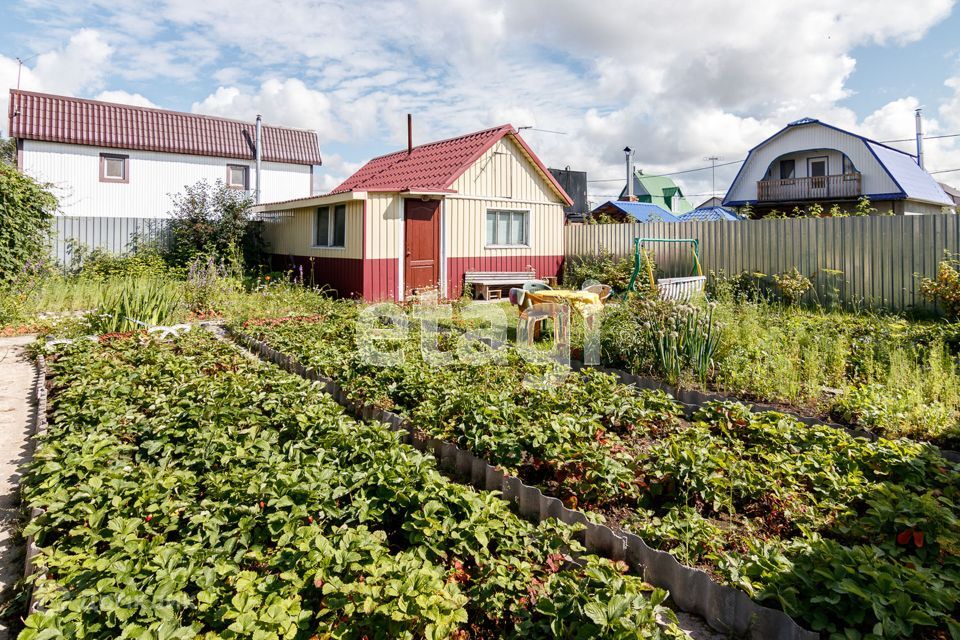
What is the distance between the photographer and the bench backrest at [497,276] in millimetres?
13594

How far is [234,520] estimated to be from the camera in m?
2.72

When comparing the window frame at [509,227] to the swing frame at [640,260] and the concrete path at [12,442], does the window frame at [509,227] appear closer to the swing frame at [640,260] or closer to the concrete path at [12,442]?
the swing frame at [640,260]

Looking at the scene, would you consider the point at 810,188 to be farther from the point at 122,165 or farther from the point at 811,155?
the point at 122,165

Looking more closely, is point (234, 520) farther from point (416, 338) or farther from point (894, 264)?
point (894, 264)

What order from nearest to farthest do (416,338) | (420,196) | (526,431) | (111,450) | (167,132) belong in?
(111,450) < (526,431) < (416,338) < (420,196) < (167,132)

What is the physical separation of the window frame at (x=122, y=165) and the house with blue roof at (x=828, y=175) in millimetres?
26765

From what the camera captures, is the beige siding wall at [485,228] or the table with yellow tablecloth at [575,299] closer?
the table with yellow tablecloth at [575,299]

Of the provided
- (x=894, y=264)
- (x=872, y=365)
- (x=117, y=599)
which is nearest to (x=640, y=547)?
(x=117, y=599)

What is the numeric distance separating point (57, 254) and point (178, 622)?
15.8 metres

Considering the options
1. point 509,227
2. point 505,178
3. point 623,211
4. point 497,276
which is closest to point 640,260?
point 497,276

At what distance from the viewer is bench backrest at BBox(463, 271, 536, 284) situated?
13.6m

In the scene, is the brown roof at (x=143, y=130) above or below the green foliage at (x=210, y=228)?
above

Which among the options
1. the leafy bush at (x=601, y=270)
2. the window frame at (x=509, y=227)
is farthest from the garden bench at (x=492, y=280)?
the leafy bush at (x=601, y=270)

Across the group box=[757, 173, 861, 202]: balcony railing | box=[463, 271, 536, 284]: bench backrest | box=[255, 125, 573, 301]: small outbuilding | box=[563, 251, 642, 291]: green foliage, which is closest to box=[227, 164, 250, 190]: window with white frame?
box=[255, 125, 573, 301]: small outbuilding
